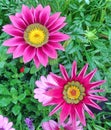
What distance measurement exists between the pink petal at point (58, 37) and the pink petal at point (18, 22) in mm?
92

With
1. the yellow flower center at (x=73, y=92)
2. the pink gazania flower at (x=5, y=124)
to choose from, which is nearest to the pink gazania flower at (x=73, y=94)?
the yellow flower center at (x=73, y=92)

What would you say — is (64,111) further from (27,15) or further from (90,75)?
(27,15)

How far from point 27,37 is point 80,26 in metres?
0.25

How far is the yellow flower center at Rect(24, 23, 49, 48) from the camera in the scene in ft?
3.53

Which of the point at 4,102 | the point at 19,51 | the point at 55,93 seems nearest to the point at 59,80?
the point at 55,93

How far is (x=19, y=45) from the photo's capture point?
1.05 m

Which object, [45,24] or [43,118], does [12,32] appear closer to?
[45,24]

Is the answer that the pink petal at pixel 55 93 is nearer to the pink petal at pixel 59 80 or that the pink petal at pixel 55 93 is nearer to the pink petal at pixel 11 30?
the pink petal at pixel 59 80

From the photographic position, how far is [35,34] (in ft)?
3.59

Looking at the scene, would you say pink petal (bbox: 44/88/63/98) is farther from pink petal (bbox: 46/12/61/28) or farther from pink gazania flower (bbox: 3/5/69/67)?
pink petal (bbox: 46/12/61/28)

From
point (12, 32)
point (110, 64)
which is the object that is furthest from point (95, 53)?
point (12, 32)

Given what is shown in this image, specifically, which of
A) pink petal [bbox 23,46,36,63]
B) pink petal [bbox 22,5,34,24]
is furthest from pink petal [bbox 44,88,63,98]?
pink petal [bbox 22,5,34,24]

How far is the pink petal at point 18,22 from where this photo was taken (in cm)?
108

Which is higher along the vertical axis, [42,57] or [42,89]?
[42,57]
